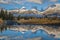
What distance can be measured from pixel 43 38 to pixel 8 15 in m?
0.46

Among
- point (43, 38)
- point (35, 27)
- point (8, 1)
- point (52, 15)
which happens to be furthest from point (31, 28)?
point (8, 1)

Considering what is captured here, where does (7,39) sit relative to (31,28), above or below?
below

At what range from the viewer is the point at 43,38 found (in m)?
1.62

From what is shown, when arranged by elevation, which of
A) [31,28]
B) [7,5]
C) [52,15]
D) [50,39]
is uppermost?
[7,5]

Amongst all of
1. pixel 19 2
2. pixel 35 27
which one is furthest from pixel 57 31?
pixel 19 2

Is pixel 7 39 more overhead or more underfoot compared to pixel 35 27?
more underfoot

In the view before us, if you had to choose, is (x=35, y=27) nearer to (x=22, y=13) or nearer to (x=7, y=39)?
(x=22, y=13)

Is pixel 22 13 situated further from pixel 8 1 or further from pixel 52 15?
pixel 52 15

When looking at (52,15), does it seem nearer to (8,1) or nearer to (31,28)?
(31,28)

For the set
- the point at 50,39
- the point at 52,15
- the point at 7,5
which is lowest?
the point at 50,39

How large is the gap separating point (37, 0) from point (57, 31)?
405 millimetres

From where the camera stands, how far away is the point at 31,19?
1653 millimetres

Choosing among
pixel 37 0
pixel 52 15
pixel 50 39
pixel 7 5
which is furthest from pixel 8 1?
pixel 50 39

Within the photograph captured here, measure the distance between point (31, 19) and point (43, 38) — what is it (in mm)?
243
